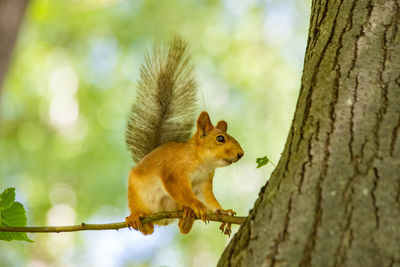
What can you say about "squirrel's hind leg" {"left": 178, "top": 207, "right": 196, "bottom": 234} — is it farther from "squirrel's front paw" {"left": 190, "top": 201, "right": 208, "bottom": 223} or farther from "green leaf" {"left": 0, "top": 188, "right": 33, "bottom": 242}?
"green leaf" {"left": 0, "top": 188, "right": 33, "bottom": 242}

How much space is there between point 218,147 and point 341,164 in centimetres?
132

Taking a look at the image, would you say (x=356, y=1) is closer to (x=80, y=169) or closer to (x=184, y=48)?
(x=184, y=48)

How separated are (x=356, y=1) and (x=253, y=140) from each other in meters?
5.34

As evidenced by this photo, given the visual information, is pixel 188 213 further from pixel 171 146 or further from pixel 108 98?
pixel 108 98

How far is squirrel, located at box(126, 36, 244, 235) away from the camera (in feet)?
Answer: 7.88

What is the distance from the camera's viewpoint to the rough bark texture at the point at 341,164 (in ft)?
3.69

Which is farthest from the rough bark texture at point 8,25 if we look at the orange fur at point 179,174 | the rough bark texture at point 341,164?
the rough bark texture at point 341,164

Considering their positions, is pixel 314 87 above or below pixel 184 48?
below

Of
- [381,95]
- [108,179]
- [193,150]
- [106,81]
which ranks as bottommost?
[381,95]

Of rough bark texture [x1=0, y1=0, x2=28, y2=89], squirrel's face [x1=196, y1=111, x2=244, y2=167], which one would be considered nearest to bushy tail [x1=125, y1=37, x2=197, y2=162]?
squirrel's face [x1=196, y1=111, x2=244, y2=167]

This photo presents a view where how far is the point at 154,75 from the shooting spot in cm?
→ 274

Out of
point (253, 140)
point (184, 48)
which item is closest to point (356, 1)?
point (184, 48)

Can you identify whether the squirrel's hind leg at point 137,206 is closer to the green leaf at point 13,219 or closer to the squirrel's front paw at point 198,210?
the squirrel's front paw at point 198,210

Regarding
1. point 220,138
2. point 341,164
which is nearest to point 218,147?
point 220,138
